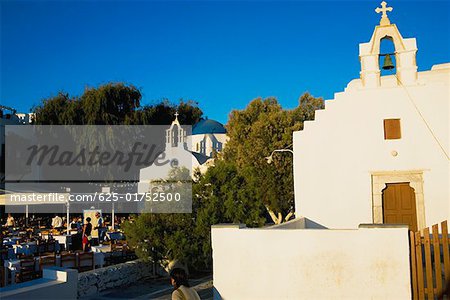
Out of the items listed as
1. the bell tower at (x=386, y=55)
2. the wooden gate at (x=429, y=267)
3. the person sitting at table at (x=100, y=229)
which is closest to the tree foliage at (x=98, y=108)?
the person sitting at table at (x=100, y=229)

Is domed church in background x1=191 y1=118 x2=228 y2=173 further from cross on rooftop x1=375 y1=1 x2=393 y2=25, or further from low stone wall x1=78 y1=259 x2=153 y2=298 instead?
cross on rooftop x1=375 y1=1 x2=393 y2=25

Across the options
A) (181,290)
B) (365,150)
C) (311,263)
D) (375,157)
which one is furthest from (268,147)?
(181,290)

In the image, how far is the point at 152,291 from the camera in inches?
440

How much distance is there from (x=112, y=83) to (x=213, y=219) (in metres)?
27.3

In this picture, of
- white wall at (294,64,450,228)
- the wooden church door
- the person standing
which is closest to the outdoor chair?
the person standing

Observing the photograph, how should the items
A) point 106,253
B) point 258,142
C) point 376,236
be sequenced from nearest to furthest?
1. point 376,236
2. point 106,253
3. point 258,142

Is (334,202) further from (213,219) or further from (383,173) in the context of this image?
(213,219)

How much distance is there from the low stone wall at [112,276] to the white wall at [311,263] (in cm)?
392

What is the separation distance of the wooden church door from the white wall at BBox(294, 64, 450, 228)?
348 mm

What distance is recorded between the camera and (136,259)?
43.8ft

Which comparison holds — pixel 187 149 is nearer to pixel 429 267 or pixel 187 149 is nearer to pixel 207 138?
pixel 207 138

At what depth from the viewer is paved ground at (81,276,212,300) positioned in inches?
416

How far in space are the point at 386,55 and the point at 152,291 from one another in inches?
367

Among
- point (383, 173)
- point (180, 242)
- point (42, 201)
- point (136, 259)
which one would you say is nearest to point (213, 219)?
point (180, 242)
